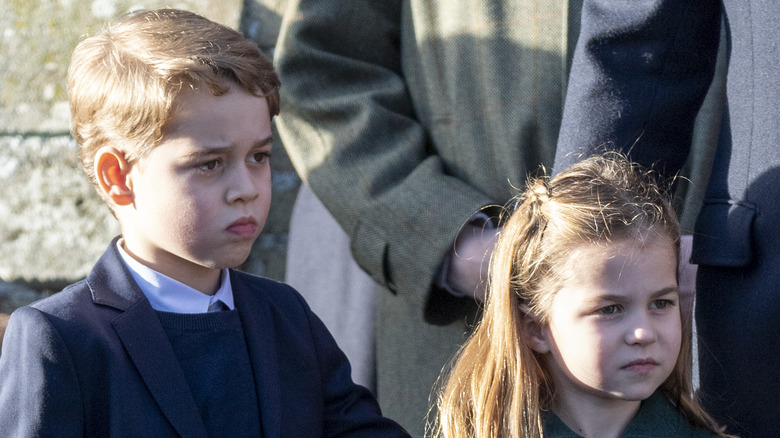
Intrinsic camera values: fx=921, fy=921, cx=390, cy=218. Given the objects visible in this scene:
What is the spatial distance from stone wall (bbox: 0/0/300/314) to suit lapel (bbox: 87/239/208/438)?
173cm

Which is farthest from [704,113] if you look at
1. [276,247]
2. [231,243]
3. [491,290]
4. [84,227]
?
[84,227]

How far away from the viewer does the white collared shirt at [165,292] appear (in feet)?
5.14

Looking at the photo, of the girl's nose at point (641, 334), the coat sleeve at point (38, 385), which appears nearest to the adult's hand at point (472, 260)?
the girl's nose at point (641, 334)

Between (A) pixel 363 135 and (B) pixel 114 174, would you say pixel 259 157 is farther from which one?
(A) pixel 363 135

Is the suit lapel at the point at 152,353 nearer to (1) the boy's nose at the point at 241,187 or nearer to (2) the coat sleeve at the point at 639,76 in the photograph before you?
(1) the boy's nose at the point at 241,187

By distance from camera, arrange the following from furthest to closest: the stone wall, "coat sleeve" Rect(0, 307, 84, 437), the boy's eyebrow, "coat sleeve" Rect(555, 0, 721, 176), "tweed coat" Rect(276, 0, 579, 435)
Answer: the stone wall < "tweed coat" Rect(276, 0, 579, 435) < "coat sleeve" Rect(555, 0, 721, 176) < the boy's eyebrow < "coat sleeve" Rect(0, 307, 84, 437)

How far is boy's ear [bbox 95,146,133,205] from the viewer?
154cm

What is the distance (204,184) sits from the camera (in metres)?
1.49

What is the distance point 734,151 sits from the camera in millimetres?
1626

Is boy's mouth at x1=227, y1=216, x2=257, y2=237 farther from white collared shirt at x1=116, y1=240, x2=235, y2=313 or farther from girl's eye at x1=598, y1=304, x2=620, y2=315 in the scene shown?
girl's eye at x1=598, y1=304, x2=620, y2=315

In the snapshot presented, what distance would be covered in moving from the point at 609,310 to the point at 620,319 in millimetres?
25

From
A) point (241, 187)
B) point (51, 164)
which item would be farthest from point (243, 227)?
point (51, 164)

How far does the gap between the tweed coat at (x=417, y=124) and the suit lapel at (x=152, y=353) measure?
2.26 feet

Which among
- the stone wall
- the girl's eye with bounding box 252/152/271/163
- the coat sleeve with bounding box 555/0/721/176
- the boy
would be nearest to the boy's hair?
the boy
